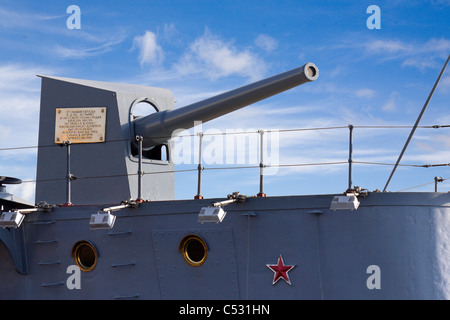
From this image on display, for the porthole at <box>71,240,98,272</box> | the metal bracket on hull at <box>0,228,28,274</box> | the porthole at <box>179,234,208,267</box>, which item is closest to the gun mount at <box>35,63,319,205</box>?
the porthole at <box>71,240,98,272</box>

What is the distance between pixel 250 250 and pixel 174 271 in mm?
1267

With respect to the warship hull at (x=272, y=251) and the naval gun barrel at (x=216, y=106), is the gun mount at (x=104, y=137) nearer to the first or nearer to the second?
the naval gun barrel at (x=216, y=106)

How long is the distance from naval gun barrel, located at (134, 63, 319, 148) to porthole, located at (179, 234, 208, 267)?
92.0 inches

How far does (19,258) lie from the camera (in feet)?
41.2

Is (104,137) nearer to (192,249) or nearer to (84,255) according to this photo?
(84,255)

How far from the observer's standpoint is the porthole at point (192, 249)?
1118 cm

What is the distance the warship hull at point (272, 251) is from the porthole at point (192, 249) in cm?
2

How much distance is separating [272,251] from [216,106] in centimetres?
282

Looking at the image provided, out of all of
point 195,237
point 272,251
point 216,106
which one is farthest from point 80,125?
point 272,251

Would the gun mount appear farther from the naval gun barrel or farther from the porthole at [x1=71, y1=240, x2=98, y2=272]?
the porthole at [x1=71, y1=240, x2=98, y2=272]

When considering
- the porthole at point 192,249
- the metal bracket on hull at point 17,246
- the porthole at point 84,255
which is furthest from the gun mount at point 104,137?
the porthole at point 192,249

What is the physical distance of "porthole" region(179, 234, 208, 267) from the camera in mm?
11180
